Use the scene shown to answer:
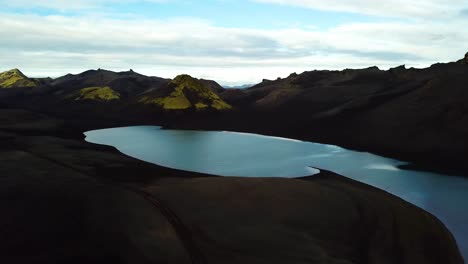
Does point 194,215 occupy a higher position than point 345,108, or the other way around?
point 345,108

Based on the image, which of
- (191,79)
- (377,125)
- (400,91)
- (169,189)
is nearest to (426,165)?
(377,125)

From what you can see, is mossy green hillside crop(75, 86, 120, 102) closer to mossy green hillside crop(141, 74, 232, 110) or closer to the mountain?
mossy green hillside crop(141, 74, 232, 110)

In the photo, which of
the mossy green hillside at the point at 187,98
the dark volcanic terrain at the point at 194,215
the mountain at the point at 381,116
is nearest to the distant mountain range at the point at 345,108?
the mountain at the point at 381,116

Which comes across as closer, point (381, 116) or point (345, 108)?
point (381, 116)

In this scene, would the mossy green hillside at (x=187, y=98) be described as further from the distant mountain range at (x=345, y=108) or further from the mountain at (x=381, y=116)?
the mountain at (x=381, y=116)

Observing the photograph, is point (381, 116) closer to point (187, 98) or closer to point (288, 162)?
point (288, 162)

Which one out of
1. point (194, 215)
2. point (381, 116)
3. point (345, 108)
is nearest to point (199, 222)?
point (194, 215)
